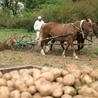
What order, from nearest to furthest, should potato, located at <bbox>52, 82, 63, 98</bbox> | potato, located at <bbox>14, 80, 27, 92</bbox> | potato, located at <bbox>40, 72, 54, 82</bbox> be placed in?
potato, located at <bbox>52, 82, 63, 98</bbox>
potato, located at <bbox>14, 80, 27, 92</bbox>
potato, located at <bbox>40, 72, 54, 82</bbox>

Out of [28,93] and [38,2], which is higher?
[38,2]

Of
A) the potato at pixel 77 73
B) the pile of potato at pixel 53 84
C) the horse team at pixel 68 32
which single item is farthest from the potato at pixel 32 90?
the horse team at pixel 68 32

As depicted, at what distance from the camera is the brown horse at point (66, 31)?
14786mm

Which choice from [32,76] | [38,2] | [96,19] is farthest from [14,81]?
[38,2]

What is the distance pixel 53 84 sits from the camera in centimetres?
566

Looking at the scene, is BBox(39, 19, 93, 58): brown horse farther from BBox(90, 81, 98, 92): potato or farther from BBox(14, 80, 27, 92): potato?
BBox(90, 81, 98, 92): potato

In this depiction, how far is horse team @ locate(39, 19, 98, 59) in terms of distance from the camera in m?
14.8

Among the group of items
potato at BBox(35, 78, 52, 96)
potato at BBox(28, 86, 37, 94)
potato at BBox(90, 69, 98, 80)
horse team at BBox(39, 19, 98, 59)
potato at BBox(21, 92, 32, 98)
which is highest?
horse team at BBox(39, 19, 98, 59)

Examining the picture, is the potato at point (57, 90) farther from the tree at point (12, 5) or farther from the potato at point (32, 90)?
the tree at point (12, 5)

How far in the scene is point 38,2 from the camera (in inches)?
2101

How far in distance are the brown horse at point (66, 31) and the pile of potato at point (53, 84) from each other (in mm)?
8597

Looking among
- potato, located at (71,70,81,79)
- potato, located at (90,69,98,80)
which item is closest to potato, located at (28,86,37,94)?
potato, located at (71,70,81,79)

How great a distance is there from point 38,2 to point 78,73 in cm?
4803

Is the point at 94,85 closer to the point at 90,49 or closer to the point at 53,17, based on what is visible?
the point at 90,49
